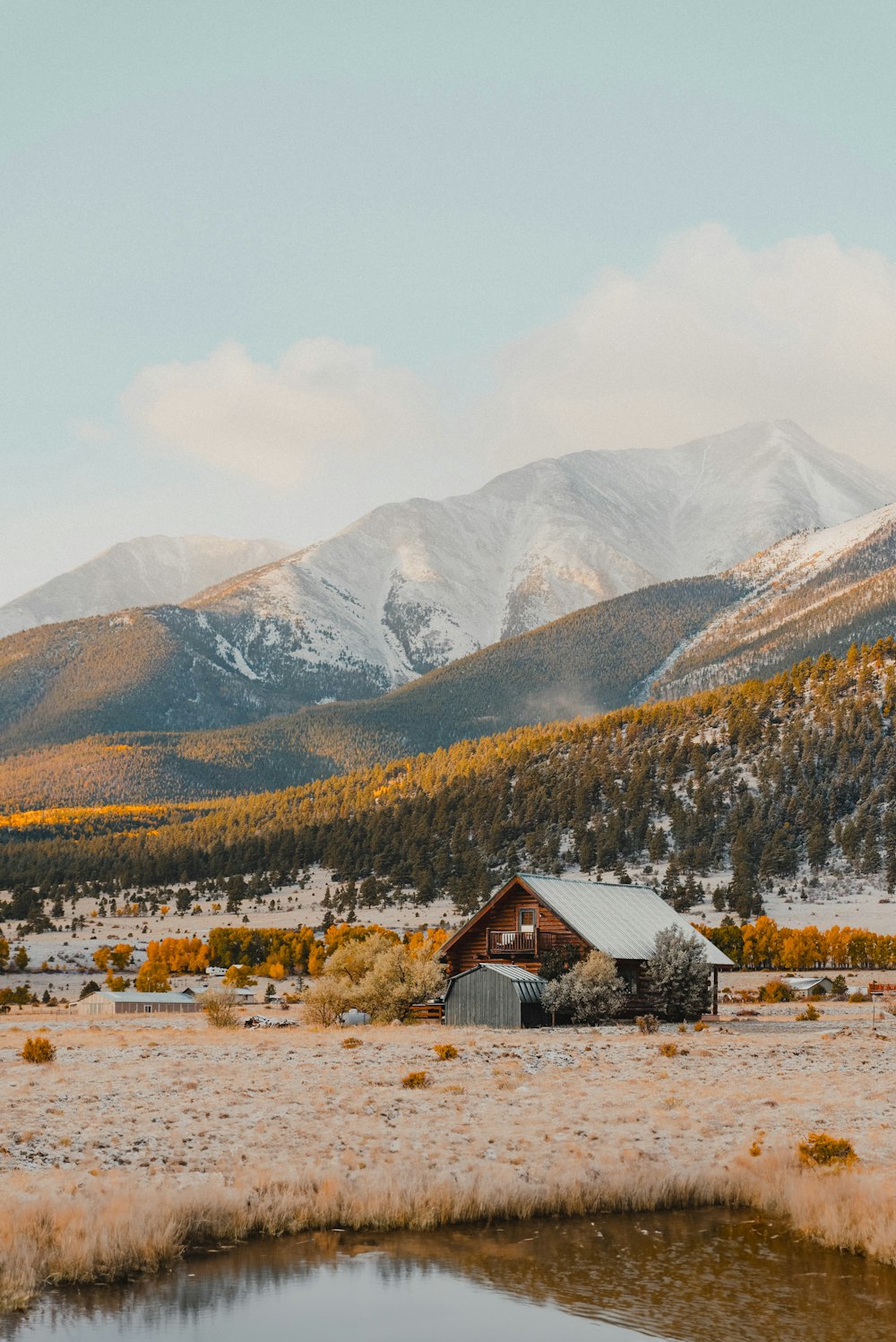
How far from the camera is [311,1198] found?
20.0 m

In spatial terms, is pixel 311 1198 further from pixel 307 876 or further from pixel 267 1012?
pixel 307 876

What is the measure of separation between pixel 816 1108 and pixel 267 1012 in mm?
49135

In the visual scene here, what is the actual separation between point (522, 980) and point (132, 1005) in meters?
42.2

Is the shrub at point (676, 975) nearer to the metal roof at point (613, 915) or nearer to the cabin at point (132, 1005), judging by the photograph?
the metal roof at point (613, 915)

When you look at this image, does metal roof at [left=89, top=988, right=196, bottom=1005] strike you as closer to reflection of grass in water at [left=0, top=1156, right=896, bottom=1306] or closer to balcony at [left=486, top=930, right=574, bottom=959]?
balcony at [left=486, top=930, right=574, bottom=959]

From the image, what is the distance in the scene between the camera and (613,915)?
57906 mm

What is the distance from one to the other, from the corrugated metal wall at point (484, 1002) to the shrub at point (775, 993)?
3600 centimetres

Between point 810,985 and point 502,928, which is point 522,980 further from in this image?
point 810,985

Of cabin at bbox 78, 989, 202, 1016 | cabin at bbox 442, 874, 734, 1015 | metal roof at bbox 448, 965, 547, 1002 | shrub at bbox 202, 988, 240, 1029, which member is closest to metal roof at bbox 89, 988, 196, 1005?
cabin at bbox 78, 989, 202, 1016

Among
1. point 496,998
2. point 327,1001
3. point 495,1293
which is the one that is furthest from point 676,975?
point 495,1293

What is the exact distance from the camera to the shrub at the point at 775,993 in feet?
271

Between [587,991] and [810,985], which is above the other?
[587,991]

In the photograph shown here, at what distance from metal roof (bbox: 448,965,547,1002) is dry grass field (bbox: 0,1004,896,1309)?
1043 centimetres

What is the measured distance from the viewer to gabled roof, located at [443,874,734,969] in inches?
2167
